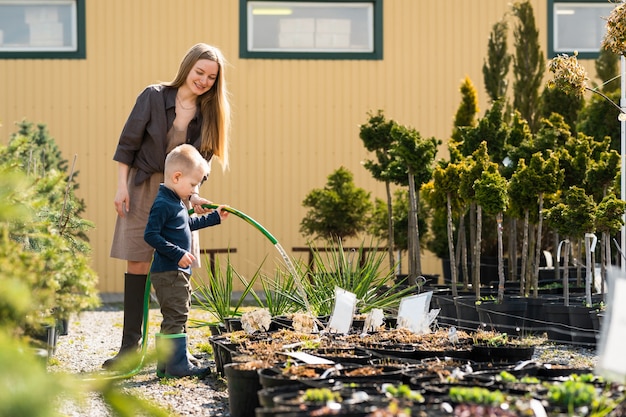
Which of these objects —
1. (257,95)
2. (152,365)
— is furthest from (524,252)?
(257,95)

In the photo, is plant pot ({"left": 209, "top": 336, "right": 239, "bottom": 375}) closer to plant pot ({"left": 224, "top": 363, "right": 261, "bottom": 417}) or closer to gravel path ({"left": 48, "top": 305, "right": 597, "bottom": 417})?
gravel path ({"left": 48, "top": 305, "right": 597, "bottom": 417})

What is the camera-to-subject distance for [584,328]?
5.18 m

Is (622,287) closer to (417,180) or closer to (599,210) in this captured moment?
(599,210)

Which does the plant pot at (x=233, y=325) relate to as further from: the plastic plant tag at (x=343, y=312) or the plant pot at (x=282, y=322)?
the plastic plant tag at (x=343, y=312)

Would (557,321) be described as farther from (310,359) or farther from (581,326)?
(310,359)

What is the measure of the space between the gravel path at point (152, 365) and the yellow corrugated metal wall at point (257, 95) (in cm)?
304

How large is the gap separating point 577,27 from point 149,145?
23.3 feet

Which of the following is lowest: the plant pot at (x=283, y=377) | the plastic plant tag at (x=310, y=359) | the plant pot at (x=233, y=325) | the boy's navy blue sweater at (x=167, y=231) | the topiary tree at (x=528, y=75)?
the plant pot at (x=233, y=325)

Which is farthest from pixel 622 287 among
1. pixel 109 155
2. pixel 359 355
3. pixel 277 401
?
pixel 109 155

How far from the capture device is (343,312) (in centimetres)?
397

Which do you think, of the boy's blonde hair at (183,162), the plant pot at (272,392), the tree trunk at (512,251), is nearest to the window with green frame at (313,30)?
the tree trunk at (512,251)

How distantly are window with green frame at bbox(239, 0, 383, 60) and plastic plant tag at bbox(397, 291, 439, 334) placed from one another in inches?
254

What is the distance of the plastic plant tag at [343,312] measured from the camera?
3.91 metres

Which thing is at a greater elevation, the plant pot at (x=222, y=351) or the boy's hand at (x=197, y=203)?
the boy's hand at (x=197, y=203)
